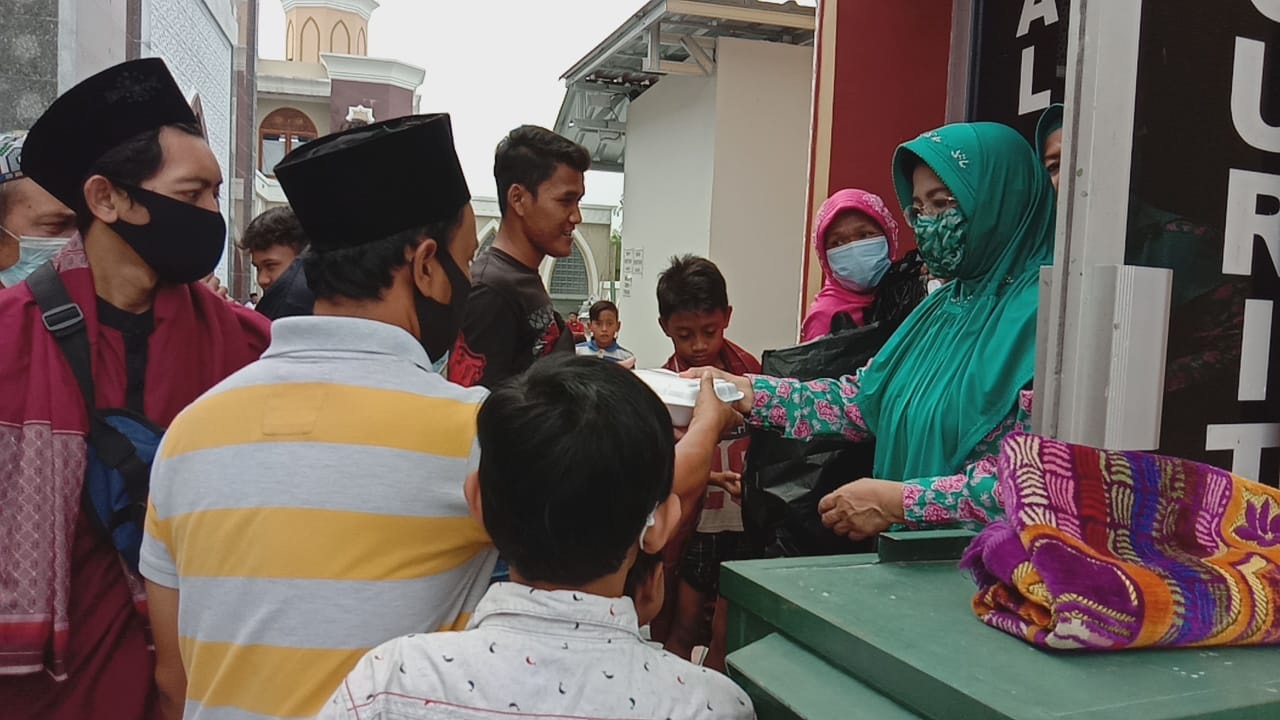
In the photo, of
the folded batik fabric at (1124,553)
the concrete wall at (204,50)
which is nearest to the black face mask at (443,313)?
the folded batik fabric at (1124,553)

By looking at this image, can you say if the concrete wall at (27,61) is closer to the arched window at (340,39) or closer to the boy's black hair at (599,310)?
the boy's black hair at (599,310)

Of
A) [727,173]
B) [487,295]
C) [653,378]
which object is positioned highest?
[727,173]

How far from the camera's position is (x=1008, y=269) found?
182cm

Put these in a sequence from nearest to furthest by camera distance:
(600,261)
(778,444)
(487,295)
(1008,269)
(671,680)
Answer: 1. (671,680)
2. (1008,269)
3. (778,444)
4. (487,295)
5. (600,261)

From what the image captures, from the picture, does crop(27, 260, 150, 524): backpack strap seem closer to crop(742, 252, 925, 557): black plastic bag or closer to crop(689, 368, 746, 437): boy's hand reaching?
crop(689, 368, 746, 437): boy's hand reaching

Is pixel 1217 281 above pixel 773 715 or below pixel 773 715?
above

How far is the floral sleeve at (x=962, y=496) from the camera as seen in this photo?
5.15 feet

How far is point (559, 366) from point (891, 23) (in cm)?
360

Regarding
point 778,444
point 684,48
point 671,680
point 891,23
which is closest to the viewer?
point 671,680

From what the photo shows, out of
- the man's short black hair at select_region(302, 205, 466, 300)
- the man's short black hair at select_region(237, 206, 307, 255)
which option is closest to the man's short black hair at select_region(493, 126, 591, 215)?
the man's short black hair at select_region(237, 206, 307, 255)

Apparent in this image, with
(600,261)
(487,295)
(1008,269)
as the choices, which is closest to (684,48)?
(487,295)

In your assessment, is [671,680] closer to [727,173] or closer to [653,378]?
[653,378]

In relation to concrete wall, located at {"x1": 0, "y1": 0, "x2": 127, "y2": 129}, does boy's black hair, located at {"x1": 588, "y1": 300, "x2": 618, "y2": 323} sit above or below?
below

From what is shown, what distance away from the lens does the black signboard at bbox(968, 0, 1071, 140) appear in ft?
9.46
